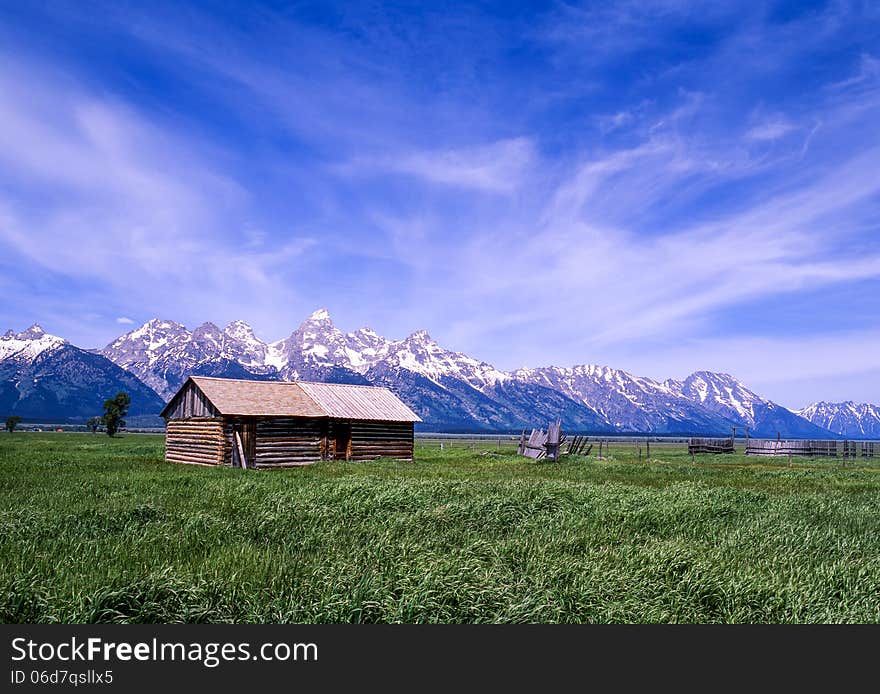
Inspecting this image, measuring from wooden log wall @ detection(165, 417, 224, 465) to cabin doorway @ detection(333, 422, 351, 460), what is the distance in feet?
24.8

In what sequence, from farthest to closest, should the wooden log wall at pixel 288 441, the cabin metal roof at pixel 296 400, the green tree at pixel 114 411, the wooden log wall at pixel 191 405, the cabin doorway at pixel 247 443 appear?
the green tree at pixel 114 411, the wooden log wall at pixel 191 405, the cabin metal roof at pixel 296 400, the wooden log wall at pixel 288 441, the cabin doorway at pixel 247 443

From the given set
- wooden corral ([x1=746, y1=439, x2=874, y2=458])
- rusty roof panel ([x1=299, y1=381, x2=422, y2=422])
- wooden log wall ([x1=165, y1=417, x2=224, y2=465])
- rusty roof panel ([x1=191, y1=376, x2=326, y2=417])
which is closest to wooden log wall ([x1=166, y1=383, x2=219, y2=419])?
wooden log wall ([x1=165, y1=417, x2=224, y2=465])

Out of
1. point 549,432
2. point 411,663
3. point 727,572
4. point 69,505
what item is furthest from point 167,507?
point 549,432

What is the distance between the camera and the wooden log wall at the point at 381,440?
40844 millimetres

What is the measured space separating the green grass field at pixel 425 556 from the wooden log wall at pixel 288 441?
1872 cm

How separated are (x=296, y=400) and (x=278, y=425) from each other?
3682 mm

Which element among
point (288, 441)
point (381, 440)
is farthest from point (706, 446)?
point (288, 441)

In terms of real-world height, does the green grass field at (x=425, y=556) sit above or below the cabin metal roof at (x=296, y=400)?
below

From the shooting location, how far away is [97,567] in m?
8.05

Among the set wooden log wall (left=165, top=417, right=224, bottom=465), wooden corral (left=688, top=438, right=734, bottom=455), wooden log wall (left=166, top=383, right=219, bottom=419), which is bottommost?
wooden corral (left=688, top=438, right=734, bottom=455)

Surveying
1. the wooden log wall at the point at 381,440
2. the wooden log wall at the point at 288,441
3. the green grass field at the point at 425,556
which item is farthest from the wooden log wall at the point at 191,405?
the green grass field at the point at 425,556

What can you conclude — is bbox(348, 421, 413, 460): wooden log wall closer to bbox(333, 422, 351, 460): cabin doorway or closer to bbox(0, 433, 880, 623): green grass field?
bbox(333, 422, 351, 460): cabin doorway

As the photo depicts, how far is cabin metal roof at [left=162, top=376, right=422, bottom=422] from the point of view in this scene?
37.5m

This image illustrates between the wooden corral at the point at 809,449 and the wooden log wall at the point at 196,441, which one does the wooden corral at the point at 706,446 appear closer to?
the wooden corral at the point at 809,449
